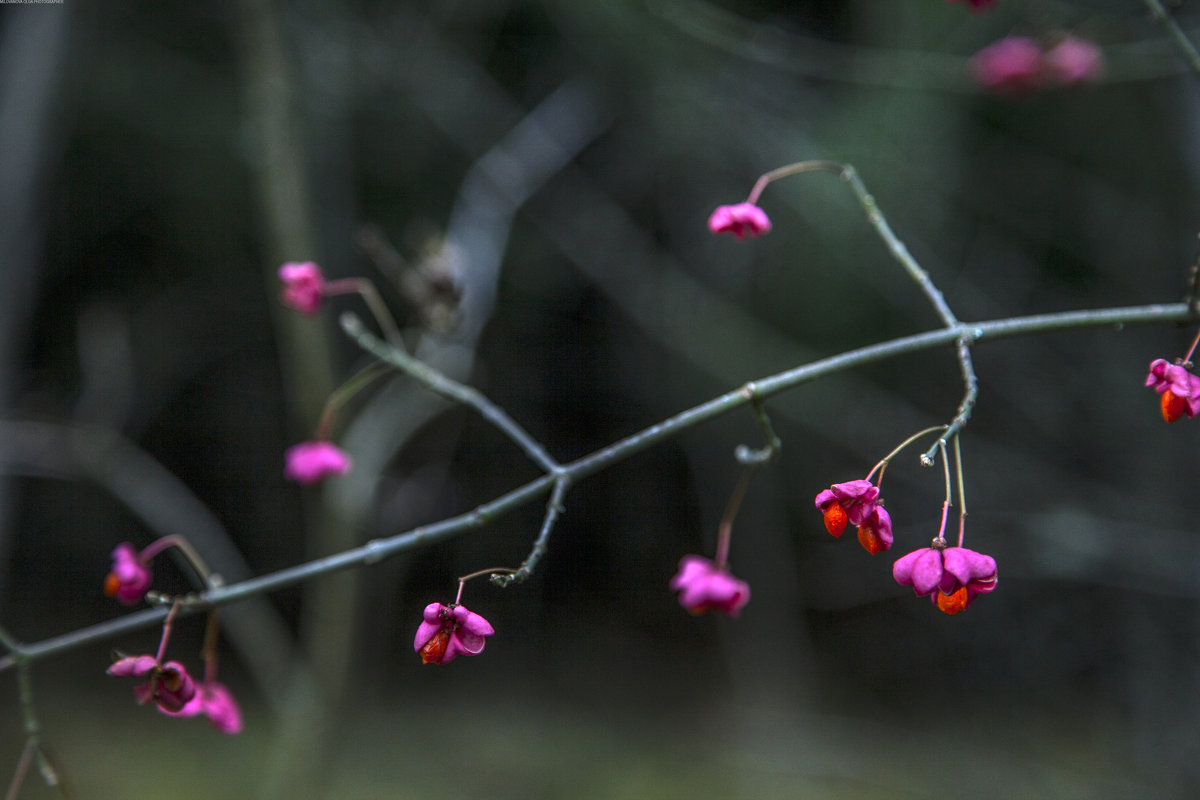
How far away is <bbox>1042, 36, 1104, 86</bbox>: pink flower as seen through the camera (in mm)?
2139

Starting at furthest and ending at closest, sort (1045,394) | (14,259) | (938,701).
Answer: (938,701) < (1045,394) < (14,259)

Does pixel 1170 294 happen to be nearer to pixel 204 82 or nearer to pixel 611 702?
pixel 611 702

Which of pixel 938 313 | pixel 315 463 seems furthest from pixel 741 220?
pixel 315 463

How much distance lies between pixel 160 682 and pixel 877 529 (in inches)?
30.5

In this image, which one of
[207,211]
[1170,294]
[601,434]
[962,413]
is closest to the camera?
[962,413]

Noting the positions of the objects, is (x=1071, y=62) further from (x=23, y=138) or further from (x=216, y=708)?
(x=23, y=138)

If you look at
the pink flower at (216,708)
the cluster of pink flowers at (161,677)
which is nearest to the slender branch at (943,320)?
the cluster of pink flowers at (161,677)

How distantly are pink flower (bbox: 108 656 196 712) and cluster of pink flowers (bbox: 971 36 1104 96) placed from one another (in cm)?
233

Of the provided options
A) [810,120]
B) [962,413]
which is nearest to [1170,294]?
[810,120]

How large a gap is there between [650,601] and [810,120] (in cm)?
330

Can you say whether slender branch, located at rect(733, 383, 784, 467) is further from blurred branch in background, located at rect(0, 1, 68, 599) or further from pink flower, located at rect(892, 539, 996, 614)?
blurred branch in background, located at rect(0, 1, 68, 599)

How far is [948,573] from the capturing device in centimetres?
74

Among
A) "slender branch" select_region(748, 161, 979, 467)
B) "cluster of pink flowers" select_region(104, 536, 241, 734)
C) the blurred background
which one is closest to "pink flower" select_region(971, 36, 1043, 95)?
the blurred background

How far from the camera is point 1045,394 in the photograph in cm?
389
